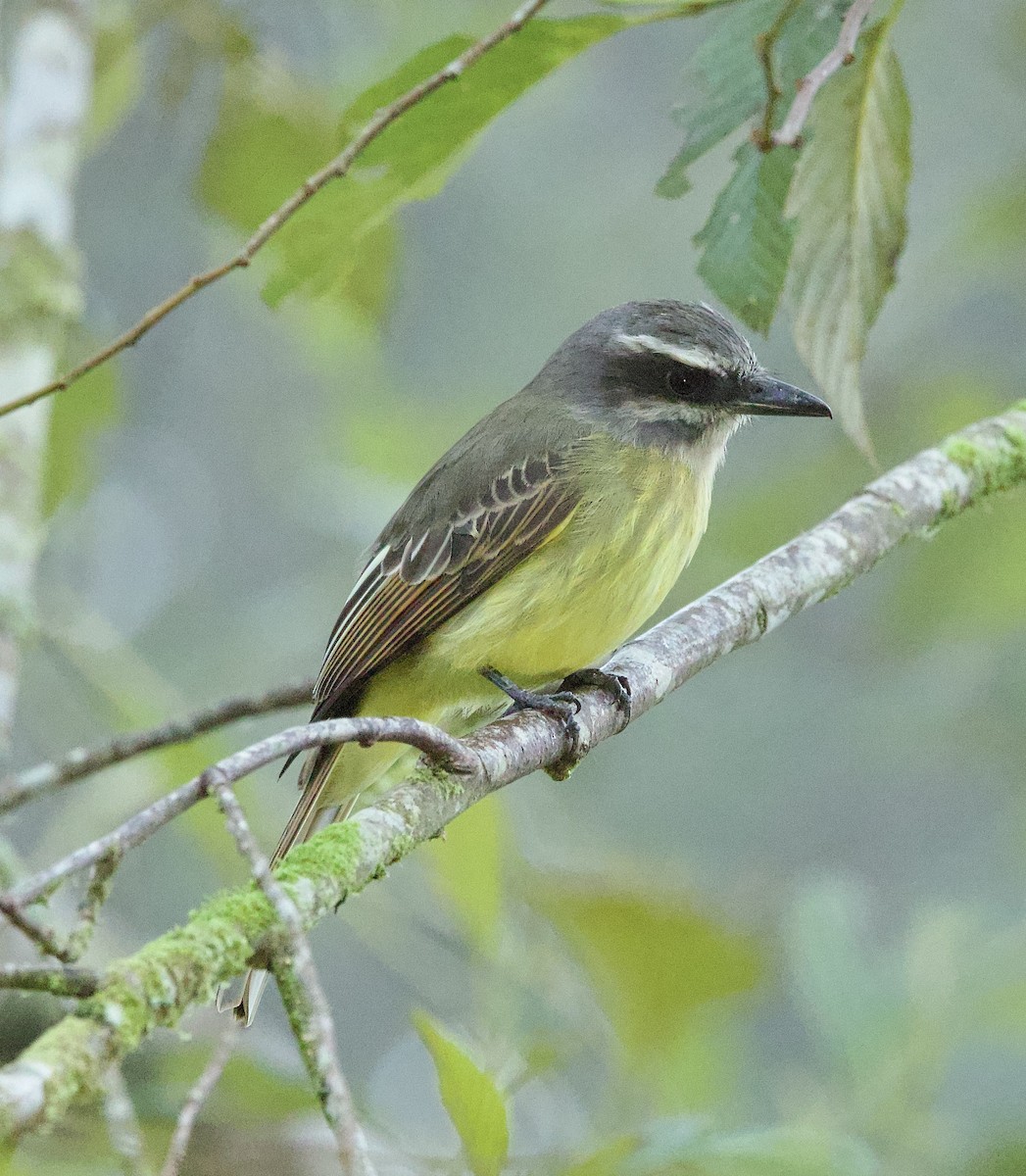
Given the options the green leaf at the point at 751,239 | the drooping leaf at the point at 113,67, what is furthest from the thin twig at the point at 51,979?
the drooping leaf at the point at 113,67

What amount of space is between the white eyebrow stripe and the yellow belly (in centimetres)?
24

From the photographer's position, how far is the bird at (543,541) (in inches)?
122

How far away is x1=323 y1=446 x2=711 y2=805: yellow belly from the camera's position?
307 cm

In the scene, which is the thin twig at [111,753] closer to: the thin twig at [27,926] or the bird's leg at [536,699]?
the thin twig at [27,926]

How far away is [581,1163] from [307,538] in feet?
24.4

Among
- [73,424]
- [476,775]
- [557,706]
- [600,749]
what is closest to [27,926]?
[476,775]

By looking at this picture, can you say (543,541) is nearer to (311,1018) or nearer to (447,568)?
(447,568)

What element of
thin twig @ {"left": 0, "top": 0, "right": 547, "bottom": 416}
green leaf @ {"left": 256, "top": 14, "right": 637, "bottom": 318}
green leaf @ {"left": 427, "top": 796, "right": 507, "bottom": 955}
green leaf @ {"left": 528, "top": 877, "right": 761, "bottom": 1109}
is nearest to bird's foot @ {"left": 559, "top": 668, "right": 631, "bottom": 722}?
green leaf @ {"left": 427, "top": 796, "right": 507, "bottom": 955}

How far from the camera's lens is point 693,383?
135 inches

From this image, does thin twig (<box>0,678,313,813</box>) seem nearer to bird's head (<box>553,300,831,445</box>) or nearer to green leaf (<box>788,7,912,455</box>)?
green leaf (<box>788,7,912,455</box>)

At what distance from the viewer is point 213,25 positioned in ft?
12.9

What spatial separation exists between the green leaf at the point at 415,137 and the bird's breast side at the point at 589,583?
30.1 inches

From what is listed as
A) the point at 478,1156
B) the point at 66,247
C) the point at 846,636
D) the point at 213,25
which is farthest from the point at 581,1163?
the point at 846,636

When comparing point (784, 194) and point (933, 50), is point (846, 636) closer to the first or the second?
point (933, 50)
